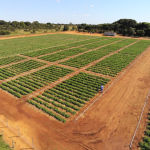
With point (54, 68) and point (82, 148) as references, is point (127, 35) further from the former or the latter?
point (82, 148)

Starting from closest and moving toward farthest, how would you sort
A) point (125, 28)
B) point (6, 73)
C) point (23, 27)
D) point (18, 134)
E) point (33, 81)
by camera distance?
point (18, 134), point (33, 81), point (6, 73), point (125, 28), point (23, 27)

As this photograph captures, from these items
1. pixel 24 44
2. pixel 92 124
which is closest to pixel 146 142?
pixel 92 124

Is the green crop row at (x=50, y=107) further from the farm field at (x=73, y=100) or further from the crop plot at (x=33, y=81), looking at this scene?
the crop plot at (x=33, y=81)

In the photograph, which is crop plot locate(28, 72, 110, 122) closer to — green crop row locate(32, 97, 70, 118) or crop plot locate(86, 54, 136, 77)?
green crop row locate(32, 97, 70, 118)

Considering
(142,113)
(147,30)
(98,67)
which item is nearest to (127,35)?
(147,30)

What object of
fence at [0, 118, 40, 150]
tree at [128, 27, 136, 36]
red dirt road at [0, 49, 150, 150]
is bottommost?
fence at [0, 118, 40, 150]

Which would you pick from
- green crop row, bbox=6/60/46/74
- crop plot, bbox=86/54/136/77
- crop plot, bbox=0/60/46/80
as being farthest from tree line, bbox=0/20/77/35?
crop plot, bbox=86/54/136/77

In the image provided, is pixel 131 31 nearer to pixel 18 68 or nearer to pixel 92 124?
pixel 18 68
